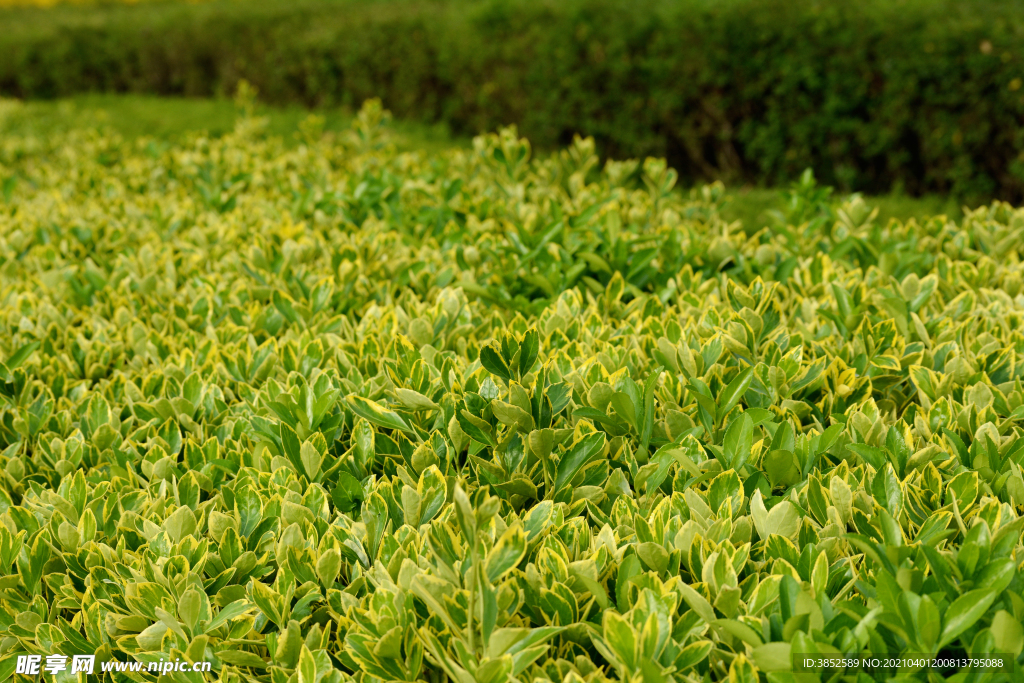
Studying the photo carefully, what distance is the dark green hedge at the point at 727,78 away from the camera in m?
7.38

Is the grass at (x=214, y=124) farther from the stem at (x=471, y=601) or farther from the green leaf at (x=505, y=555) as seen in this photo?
the stem at (x=471, y=601)

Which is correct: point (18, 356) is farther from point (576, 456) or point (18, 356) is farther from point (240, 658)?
point (576, 456)

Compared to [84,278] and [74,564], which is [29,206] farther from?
[74,564]

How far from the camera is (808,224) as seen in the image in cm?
390

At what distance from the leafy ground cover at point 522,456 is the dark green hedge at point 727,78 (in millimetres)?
4225

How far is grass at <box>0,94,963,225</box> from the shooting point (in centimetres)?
777

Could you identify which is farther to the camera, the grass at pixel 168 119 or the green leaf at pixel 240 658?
the grass at pixel 168 119

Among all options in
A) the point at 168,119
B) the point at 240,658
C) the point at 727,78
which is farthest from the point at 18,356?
the point at 168,119

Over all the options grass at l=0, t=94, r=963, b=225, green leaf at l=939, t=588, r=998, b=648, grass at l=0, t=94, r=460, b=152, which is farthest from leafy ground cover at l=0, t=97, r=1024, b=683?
grass at l=0, t=94, r=460, b=152

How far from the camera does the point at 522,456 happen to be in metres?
1.99

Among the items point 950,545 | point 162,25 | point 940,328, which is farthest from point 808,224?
point 162,25

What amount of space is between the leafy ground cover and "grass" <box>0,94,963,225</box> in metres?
4.15

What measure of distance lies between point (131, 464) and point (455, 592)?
4.02ft

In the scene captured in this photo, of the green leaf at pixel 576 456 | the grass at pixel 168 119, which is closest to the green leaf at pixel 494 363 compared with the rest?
the green leaf at pixel 576 456
